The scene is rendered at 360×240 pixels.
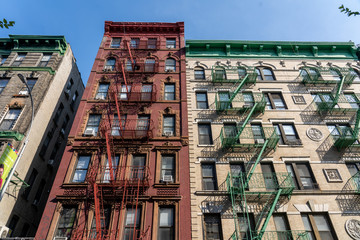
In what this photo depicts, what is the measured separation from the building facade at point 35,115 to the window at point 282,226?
15.3m

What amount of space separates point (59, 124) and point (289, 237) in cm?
2088

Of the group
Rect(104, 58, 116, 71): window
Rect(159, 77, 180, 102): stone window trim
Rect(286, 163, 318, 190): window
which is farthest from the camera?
Rect(104, 58, 116, 71): window

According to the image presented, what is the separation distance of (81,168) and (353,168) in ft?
59.0

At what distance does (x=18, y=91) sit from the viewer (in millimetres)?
20047

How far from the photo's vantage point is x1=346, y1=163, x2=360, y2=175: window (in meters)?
16.0

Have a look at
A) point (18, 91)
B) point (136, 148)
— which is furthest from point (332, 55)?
point (18, 91)

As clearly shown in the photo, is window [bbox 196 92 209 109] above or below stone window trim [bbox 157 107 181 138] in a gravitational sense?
above

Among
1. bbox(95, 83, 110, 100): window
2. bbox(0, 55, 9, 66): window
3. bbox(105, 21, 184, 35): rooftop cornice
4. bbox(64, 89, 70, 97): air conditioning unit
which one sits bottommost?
bbox(95, 83, 110, 100): window

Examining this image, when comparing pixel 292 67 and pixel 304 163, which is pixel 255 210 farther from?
pixel 292 67

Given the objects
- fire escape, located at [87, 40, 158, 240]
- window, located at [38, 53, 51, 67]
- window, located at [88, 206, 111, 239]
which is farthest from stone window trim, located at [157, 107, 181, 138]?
window, located at [38, 53, 51, 67]

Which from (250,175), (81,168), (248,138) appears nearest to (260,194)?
(250,175)

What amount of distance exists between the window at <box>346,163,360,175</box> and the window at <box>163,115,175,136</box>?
39.7 ft

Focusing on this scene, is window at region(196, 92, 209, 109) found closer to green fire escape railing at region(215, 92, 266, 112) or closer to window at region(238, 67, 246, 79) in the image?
green fire escape railing at region(215, 92, 266, 112)

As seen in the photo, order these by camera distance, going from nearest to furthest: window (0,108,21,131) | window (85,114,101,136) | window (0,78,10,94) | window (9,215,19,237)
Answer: window (9,215,19,237) → window (85,114,101,136) → window (0,108,21,131) → window (0,78,10,94)
